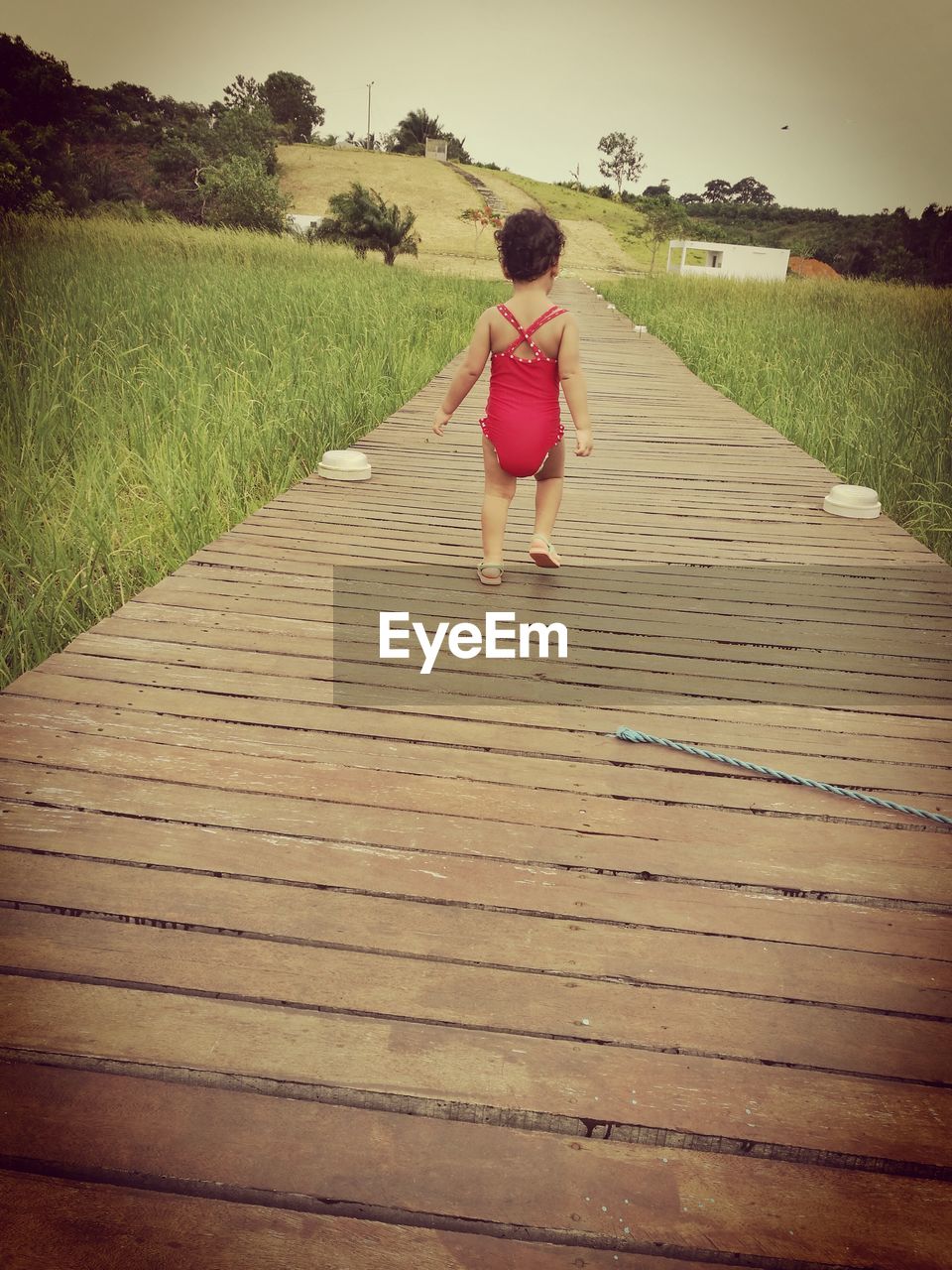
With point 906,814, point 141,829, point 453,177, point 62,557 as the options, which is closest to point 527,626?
point 906,814

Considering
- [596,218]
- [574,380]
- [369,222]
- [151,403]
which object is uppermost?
[596,218]

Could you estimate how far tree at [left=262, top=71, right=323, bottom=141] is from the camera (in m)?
74.6

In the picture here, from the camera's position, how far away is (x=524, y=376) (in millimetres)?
3000

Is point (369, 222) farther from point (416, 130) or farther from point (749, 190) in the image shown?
point (749, 190)

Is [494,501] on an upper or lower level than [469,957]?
upper

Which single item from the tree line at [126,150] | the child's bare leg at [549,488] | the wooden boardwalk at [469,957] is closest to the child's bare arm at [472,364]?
the child's bare leg at [549,488]

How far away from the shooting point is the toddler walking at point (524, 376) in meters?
2.89

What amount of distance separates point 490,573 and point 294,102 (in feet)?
289

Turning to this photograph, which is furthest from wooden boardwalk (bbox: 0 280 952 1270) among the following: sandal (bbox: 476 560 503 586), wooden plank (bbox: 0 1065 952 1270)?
sandal (bbox: 476 560 503 586)

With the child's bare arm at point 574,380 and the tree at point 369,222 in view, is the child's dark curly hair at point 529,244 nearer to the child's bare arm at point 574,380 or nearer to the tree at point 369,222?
the child's bare arm at point 574,380

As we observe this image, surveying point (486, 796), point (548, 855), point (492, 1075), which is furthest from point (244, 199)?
point (492, 1075)

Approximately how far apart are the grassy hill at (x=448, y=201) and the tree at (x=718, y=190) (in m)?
31.6

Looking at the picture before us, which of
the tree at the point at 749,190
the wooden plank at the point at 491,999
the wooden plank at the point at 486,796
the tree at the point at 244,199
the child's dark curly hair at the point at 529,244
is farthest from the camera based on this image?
the tree at the point at 749,190

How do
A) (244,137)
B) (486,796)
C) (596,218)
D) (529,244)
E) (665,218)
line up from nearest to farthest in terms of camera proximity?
(486,796), (529,244), (665,218), (244,137), (596,218)
